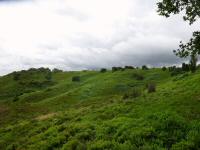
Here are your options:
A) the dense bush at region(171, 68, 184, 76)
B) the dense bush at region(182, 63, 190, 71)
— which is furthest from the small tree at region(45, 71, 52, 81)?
the dense bush at region(182, 63, 190, 71)

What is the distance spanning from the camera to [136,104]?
34.0 m

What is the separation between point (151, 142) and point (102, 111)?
1228 centimetres

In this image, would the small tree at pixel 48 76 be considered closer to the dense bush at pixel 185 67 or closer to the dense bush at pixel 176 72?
the dense bush at pixel 176 72

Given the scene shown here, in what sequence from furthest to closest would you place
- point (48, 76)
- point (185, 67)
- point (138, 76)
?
point (48, 76) < point (138, 76) < point (185, 67)

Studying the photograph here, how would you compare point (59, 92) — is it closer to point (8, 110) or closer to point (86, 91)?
point (86, 91)

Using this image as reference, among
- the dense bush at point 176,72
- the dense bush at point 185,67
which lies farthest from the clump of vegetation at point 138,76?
the dense bush at point 185,67

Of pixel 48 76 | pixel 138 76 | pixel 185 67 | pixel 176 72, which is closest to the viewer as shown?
pixel 185 67

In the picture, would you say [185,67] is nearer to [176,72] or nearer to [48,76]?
[176,72]

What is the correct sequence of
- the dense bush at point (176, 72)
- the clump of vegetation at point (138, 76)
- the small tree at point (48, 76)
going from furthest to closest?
the small tree at point (48, 76)
the clump of vegetation at point (138, 76)
the dense bush at point (176, 72)

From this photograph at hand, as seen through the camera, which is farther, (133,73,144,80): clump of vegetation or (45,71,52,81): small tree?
(45,71,52,81): small tree

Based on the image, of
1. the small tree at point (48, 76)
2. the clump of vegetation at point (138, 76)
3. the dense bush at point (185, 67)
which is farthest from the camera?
the small tree at point (48, 76)

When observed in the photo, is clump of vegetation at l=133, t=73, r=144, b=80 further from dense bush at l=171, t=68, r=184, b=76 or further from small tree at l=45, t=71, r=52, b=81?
small tree at l=45, t=71, r=52, b=81

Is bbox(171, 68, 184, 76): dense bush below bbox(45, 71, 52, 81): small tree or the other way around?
below

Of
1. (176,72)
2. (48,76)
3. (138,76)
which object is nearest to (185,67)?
(176,72)
